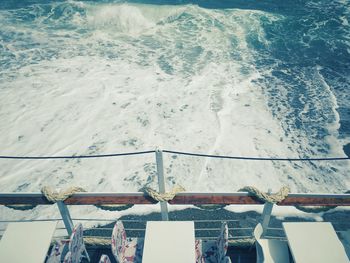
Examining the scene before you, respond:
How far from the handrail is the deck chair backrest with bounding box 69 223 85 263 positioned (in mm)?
391

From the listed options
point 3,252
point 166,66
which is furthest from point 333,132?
point 3,252

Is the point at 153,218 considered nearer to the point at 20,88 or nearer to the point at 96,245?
the point at 96,245

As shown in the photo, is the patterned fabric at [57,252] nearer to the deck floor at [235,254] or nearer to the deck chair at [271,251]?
the deck floor at [235,254]

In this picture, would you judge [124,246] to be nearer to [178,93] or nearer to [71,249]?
[71,249]

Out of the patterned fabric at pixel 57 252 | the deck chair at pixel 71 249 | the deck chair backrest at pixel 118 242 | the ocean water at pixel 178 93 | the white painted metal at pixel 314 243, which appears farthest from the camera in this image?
the ocean water at pixel 178 93

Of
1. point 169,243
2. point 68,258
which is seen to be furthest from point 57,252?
point 169,243

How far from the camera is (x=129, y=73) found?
41.9ft

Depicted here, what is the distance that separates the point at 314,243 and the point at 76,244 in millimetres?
3070

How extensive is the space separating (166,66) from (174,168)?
20.7 feet

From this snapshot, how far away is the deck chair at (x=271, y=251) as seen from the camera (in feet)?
12.1

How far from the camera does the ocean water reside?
8.20 metres

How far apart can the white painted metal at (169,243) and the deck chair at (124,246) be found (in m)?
0.41

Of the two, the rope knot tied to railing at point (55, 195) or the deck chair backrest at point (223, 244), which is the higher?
the rope knot tied to railing at point (55, 195)

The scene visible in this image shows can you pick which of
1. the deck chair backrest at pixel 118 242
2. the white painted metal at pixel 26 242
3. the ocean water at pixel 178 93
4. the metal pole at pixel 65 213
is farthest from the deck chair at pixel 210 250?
the ocean water at pixel 178 93
